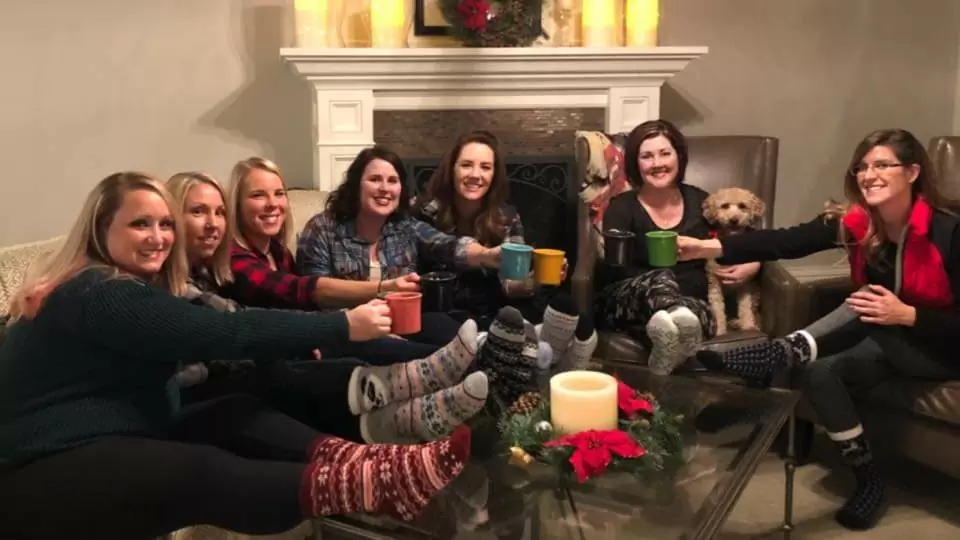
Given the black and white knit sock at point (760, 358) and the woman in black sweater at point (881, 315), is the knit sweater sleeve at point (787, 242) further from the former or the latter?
the black and white knit sock at point (760, 358)

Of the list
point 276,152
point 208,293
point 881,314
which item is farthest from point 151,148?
point 881,314

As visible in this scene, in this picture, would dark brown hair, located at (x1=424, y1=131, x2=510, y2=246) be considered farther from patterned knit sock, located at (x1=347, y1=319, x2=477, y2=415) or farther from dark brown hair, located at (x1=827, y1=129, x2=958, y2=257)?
dark brown hair, located at (x1=827, y1=129, x2=958, y2=257)

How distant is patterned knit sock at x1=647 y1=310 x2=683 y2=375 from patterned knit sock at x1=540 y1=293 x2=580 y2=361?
9.1 inches

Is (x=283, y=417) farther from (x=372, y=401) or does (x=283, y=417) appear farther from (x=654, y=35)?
(x=654, y=35)

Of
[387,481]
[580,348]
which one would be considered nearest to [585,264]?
[580,348]

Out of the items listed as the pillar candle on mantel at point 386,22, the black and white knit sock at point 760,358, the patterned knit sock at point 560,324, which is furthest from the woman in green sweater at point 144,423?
the pillar candle on mantel at point 386,22

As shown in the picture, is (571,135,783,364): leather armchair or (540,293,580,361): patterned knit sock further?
(571,135,783,364): leather armchair

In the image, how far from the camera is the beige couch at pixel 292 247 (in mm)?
1819

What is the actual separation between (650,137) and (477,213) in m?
0.60

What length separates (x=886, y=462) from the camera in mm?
2738

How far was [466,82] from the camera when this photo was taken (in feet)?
10.9

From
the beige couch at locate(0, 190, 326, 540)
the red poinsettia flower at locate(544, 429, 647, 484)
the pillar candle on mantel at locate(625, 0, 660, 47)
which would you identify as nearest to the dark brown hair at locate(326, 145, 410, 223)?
the beige couch at locate(0, 190, 326, 540)

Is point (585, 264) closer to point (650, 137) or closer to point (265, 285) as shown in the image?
point (650, 137)

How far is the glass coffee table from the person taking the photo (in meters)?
1.51
